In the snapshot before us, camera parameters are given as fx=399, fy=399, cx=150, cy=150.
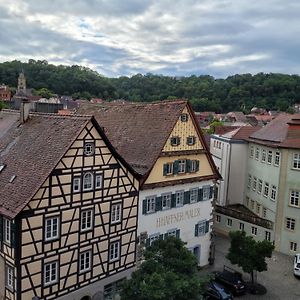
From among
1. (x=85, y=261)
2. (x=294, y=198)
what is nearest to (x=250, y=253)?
(x=294, y=198)

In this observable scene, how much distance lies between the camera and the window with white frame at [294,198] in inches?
1382

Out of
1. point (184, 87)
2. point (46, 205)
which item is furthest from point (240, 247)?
point (184, 87)

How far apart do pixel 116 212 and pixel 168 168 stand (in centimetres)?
556

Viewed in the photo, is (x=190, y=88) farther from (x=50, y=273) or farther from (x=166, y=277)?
(x=166, y=277)

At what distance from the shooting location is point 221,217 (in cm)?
4031

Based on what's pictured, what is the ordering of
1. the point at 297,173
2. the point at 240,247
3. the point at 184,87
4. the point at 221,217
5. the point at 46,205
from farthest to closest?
1. the point at 184,87
2. the point at 221,217
3. the point at 297,173
4. the point at 240,247
5. the point at 46,205

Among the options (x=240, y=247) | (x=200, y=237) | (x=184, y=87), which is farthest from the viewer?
(x=184, y=87)

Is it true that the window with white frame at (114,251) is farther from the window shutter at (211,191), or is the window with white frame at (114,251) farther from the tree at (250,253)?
the window shutter at (211,191)

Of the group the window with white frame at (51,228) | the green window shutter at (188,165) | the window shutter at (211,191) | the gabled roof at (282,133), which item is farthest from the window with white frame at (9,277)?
the gabled roof at (282,133)

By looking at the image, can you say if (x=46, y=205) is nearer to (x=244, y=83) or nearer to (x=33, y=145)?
(x=33, y=145)

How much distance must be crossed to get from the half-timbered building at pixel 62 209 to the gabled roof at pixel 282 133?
16.3 meters

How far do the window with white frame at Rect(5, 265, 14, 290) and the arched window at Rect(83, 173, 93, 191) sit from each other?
224 inches

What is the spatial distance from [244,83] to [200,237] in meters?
147

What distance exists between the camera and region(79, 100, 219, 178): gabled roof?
1099 inches
